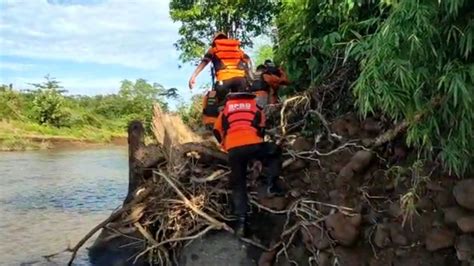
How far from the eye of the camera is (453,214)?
4.99 m

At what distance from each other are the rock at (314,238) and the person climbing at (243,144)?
85 cm

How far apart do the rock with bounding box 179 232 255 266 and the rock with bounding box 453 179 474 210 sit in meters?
2.63

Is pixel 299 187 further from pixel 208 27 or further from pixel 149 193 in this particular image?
pixel 208 27

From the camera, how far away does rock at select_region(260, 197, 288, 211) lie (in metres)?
6.96

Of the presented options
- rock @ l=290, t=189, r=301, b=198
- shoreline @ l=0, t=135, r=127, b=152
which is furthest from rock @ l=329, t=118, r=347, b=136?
shoreline @ l=0, t=135, r=127, b=152

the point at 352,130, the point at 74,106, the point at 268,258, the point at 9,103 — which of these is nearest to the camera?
the point at 268,258

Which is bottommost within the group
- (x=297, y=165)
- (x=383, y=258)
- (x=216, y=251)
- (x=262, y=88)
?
(x=216, y=251)

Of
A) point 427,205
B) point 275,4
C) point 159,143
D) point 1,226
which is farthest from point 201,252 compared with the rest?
point 275,4

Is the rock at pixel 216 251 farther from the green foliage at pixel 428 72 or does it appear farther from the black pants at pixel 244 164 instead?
the green foliage at pixel 428 72

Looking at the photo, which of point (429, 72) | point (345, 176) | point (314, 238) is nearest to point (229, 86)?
point (345, 176)

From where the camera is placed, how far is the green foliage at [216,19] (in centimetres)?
1483

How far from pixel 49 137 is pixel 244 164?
94.0 ft

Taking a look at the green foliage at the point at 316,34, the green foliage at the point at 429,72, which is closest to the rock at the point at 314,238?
the green foliage at the point at 429,72

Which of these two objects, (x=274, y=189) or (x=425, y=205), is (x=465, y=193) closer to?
(x=425, y=205)
